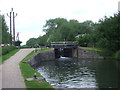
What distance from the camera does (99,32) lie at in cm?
4772

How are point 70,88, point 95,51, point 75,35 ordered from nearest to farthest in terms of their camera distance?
point 70,88
point 95,51
point 75,35

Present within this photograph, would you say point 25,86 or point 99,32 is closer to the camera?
point 25,86

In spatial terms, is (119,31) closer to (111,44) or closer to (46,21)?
(111,44)

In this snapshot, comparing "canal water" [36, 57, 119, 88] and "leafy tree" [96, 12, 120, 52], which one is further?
"leafy tree" [96, 12, 120, 52]

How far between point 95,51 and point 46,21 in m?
51.4

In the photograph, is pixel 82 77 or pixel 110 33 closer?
→ pixel 82 77

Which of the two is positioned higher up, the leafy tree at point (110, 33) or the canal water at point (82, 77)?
the leafy tree at point (110, 33)

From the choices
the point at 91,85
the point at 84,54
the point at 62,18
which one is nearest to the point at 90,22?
the point at 62,18

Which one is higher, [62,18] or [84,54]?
[62,18]

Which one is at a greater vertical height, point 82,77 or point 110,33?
point 110,33

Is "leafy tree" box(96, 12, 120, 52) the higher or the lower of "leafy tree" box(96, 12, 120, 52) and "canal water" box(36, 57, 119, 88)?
the higher

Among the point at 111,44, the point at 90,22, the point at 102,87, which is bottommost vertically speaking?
the point at 102,87

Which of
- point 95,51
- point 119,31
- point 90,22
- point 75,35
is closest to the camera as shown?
point 119,31

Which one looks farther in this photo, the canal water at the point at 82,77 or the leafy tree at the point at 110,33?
the leafy tree at the point at 110,33
